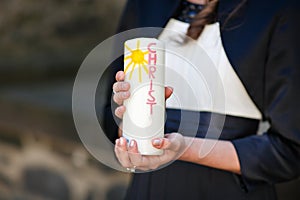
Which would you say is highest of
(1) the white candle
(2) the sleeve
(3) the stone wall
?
(3) the stone wall

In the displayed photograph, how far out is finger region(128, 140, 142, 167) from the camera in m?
0.91

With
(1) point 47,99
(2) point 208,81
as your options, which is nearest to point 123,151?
(2) point 208,81

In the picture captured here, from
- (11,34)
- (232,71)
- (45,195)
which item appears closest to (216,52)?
(232,71)

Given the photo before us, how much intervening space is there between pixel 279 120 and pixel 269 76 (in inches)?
3.3

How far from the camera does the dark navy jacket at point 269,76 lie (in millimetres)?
1047

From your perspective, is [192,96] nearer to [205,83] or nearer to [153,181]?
[205,83]

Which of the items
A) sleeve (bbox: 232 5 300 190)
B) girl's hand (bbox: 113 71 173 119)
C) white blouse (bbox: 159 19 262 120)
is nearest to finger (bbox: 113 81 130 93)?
girl's hand (bbox: 113 71 173 119)

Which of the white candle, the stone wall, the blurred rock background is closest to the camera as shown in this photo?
the white candle

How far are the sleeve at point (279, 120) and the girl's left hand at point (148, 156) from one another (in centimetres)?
17

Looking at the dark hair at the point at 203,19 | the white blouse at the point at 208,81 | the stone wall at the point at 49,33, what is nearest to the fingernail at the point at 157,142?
the white blouse at the point at 208,81

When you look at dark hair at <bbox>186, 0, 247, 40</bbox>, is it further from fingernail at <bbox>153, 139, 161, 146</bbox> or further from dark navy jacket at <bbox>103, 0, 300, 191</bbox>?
fingernail at <bbox>153, 139, 161, 146</bbox>

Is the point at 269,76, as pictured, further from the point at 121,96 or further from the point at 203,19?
the point at 121,96

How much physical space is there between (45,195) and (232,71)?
4.97 feet

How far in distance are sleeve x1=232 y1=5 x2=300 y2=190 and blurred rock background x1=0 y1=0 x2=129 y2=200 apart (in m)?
1.14
